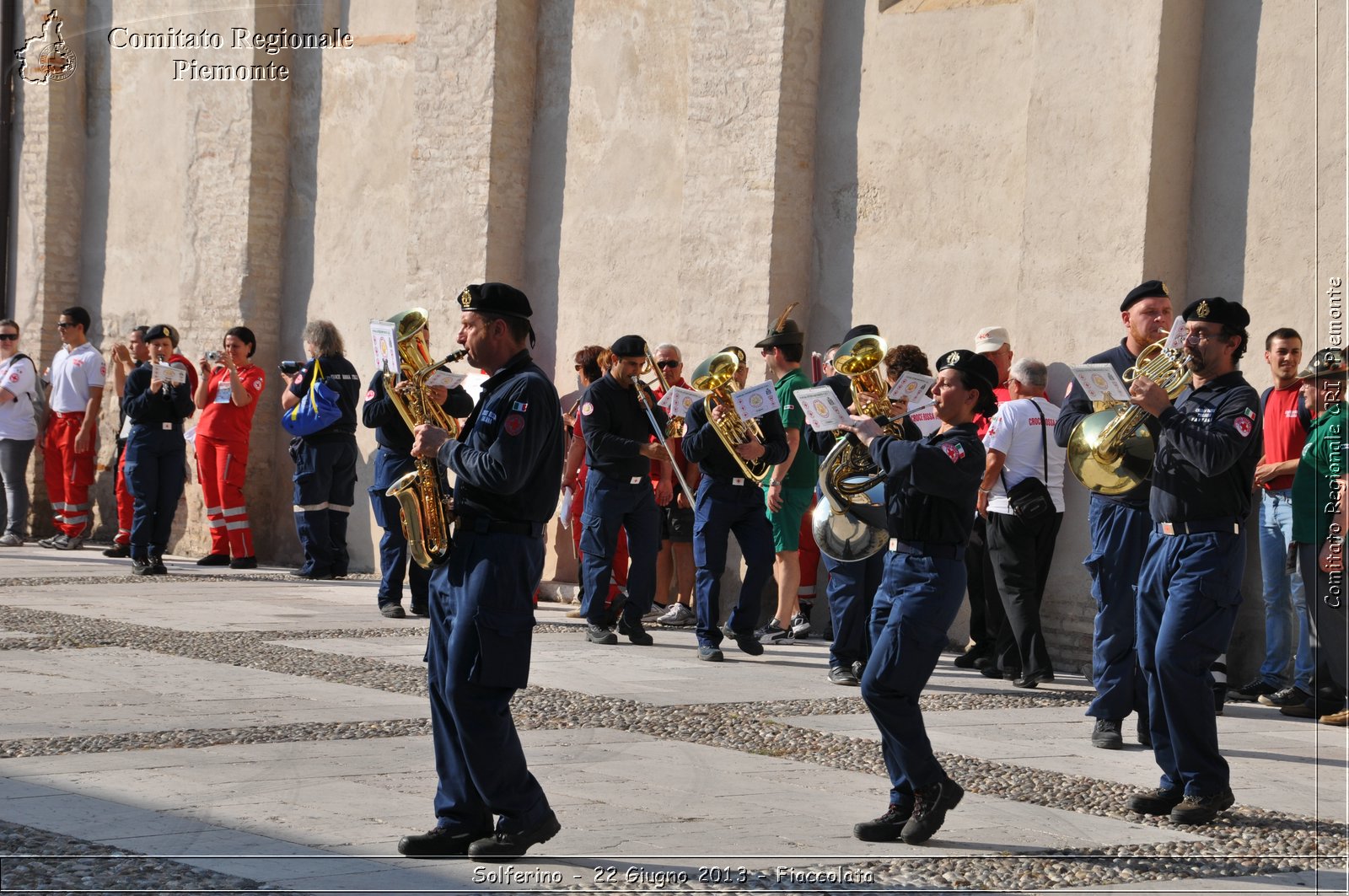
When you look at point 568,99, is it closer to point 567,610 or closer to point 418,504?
point 567,610

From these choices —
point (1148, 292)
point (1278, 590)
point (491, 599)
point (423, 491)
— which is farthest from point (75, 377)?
point (491, 599)

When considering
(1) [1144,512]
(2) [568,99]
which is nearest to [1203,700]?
(1) [1144,512]

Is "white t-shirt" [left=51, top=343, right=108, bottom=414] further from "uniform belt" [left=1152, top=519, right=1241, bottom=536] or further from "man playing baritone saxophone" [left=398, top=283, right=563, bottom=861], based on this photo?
"uniform belt" [left=1152, top=519, right=1241, bottom=536]

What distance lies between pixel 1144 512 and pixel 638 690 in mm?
2880

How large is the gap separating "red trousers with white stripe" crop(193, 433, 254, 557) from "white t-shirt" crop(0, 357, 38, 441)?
2.36 m

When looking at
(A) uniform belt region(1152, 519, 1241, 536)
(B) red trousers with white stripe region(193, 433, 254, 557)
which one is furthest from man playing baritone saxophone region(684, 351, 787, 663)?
(B) red trousers with white stripe region(193, 433, 254, 557)

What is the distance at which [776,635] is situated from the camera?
1238 centimetres

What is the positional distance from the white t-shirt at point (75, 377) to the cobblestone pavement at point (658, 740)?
5.31 metres

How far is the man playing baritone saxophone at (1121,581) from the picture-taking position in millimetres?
8500

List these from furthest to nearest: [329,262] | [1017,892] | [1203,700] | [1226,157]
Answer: [329,262], [1226,157], [1203,700], [1017,892]

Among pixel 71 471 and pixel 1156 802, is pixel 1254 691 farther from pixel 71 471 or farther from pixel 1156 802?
pixel 71 471

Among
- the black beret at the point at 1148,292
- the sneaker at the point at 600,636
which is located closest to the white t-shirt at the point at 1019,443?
the black beret at the point at 1148,292

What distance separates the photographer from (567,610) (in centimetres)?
1411

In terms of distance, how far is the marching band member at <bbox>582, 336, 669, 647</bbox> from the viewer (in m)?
11.5
